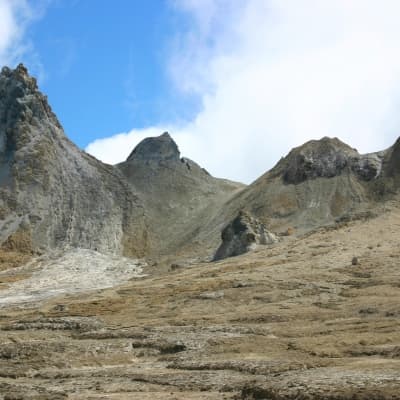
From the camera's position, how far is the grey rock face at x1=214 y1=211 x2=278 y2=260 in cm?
8912

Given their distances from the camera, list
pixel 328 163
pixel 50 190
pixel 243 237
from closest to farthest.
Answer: pixel 243 237 → pixel 328 163 → pixel 50 190

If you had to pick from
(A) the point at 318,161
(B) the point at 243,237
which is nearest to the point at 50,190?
(B) the point at 243,237

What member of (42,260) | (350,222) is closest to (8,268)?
(42,260)

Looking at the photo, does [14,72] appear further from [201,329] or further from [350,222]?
[201,329]

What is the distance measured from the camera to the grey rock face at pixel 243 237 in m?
89.1

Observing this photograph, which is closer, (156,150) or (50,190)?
(50,190)

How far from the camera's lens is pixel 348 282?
198 ft

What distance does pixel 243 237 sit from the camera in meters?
89.6

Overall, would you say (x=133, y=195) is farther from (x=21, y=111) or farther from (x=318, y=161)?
(x=318, y=161)

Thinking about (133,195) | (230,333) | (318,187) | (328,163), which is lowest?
(230,333)

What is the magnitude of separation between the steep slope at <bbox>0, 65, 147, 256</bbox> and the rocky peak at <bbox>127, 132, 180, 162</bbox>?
12.8 metres

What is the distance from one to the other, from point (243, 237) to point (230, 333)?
49.9m

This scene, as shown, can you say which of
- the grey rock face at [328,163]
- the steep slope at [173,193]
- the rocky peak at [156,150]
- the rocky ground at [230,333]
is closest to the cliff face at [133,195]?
the grey rock face at [328,163]

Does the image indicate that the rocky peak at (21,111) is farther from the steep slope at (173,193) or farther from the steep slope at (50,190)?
the steep slope at (173,193)
